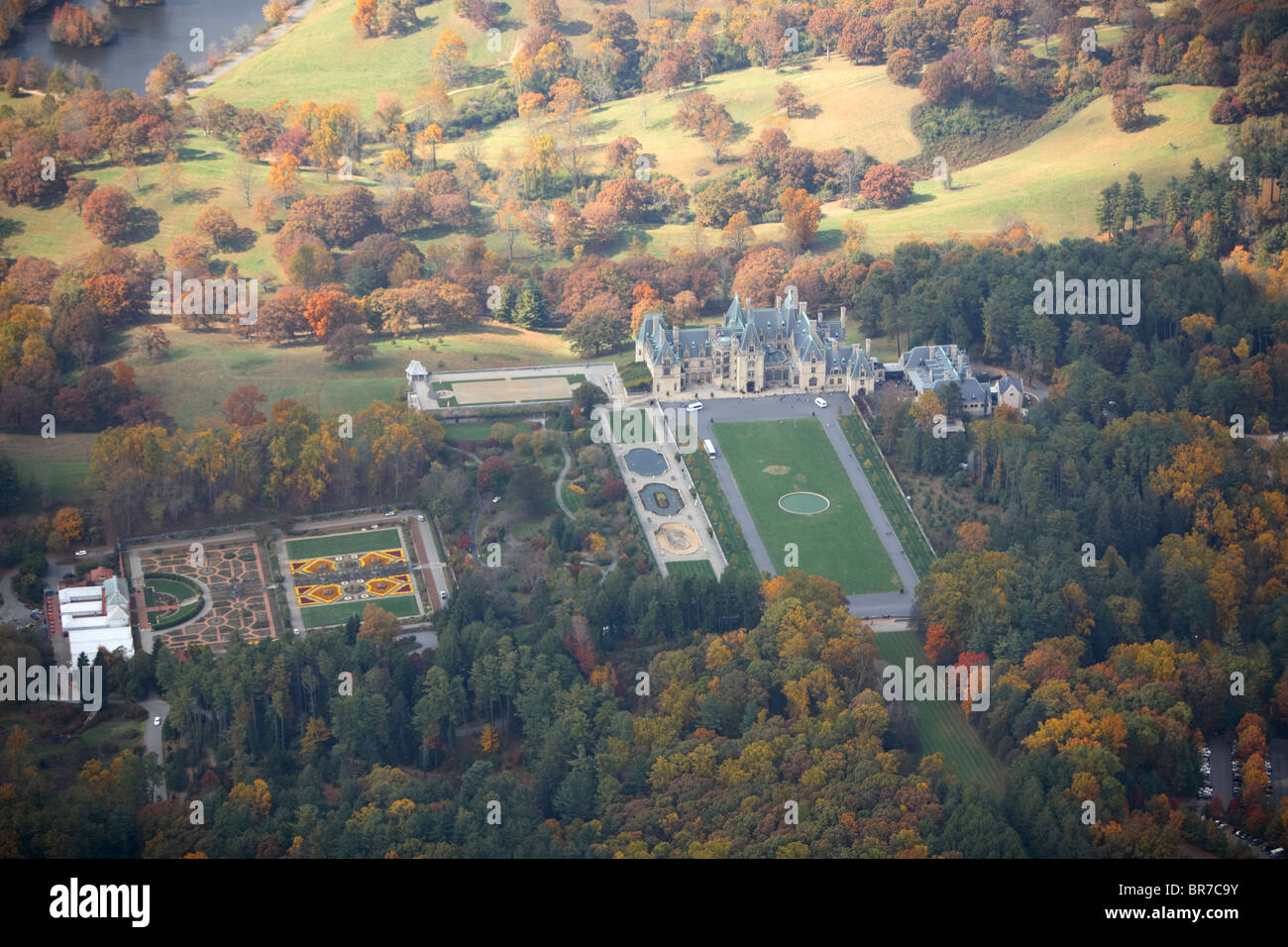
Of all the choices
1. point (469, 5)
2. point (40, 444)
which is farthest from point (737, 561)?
point (469, 5)

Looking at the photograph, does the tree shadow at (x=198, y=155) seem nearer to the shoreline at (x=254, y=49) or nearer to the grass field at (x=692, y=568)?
the shoreline at (x=254, y=49)

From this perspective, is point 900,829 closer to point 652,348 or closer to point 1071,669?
point 1071,669

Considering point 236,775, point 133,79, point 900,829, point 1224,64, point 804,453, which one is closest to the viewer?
point 900,829

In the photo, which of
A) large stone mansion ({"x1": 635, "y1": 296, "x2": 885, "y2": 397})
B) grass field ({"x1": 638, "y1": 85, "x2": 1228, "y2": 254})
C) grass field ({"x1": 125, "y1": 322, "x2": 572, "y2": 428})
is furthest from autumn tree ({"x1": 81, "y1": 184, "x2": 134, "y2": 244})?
large stone mansion ({"x1": 635, "y1": 296, "x2": 885, "y2": 397})

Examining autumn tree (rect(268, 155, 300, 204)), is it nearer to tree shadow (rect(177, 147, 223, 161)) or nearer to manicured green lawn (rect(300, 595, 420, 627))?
tree shadow (rect(177, 147, 223, 161))

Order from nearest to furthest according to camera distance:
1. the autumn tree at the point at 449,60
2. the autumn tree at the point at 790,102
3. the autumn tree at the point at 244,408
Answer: the autumn tree at the point at 244,408, the autumn tree at the point at 790,102, the autumn tree at the point at 449,60

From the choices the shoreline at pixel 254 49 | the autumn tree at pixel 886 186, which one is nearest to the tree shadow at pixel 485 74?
the shoreline at pixel 254 49
